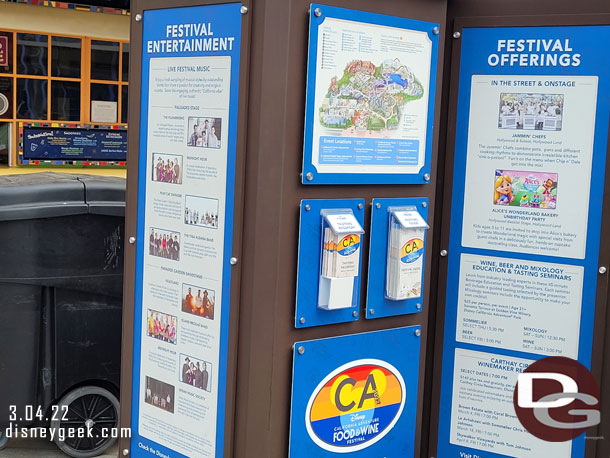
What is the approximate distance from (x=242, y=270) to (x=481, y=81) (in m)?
→ 1.16

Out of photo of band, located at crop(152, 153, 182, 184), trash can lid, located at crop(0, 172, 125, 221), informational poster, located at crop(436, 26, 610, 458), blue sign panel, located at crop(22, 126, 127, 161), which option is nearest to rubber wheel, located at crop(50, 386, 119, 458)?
trash can lid, located at crop(0, 172, 125, 221)

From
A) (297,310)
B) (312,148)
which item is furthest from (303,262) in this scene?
(312,148)

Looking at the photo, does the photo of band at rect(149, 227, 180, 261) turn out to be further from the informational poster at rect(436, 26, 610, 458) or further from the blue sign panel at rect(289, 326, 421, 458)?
the informational poster at rect(436, 26, 610, 458)

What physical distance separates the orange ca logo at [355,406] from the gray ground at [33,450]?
202 centimetres

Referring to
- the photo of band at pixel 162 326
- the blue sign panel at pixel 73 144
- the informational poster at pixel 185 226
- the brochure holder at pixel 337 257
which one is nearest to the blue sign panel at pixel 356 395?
the brochure holder at pixel 337 257

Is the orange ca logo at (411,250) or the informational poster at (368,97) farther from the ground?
the informational poster at (368,97)

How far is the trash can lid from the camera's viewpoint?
13.3ft

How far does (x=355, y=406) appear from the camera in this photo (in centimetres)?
285

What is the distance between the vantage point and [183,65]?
2742 millimetres

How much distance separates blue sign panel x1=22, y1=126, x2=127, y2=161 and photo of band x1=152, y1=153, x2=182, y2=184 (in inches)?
353

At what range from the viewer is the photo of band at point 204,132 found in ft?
8.68

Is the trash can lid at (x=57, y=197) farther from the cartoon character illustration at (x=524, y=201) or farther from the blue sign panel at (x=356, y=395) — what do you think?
the cartoon character illustration at (x=524, y=201)

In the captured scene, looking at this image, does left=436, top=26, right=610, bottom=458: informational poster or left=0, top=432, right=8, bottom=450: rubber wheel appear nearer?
left=436, top=26, right=610, bottom=458: informational poster

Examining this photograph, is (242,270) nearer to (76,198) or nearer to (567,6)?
(567,6)
